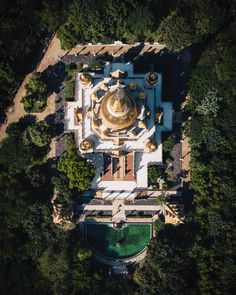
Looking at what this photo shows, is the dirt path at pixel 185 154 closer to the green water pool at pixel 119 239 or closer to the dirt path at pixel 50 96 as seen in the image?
the green water pool at pixel 119 239

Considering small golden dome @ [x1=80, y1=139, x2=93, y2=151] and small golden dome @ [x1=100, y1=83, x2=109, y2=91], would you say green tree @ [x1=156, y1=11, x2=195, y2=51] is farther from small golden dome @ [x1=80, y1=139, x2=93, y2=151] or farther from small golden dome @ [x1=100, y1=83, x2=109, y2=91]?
small golden dome @ [x1=80, y1=139, x2=93, y2=151]


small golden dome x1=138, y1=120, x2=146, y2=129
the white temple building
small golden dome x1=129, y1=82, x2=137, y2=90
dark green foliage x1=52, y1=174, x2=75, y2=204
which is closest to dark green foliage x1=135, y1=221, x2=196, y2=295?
the white temple building

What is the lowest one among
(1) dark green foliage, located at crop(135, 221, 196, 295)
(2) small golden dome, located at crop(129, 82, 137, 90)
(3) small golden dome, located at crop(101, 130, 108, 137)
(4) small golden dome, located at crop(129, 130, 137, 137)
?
→ (1) dark green foliage, located at crop(135, 221, 196, 295)

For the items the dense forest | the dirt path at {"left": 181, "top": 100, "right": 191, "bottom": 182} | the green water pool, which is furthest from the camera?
the green water pool

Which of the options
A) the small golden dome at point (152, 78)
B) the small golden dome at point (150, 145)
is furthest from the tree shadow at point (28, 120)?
the small golden dome at point (152, 78)

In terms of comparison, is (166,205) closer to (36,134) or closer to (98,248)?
(98,248)
